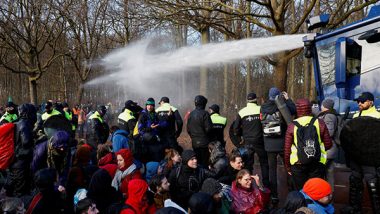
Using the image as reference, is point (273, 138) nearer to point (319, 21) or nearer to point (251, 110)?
point (251, 110)

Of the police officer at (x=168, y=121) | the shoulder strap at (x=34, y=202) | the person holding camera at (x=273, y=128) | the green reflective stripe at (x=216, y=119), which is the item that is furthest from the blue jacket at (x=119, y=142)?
the shoulder strap at (x=34, y=202)

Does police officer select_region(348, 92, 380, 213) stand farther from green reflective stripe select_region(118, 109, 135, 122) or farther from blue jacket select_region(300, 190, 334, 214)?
green reflective stripe select_region(118, 109, 135, 122)

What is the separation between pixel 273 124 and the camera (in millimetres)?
6871

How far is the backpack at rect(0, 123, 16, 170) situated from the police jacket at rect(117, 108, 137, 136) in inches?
118

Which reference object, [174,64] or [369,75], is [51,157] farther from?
[174,64]

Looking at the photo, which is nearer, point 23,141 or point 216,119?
point 23,141

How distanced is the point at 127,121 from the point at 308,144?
451cm

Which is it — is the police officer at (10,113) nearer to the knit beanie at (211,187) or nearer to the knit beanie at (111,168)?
the knit beanie at (111,168)

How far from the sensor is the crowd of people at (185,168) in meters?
4.52

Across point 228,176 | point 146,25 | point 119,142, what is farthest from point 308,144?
point 146,25

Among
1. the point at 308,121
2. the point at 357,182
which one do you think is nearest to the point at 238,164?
the point at 308,121

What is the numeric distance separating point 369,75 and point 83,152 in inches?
202

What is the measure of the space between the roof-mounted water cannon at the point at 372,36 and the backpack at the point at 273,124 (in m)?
2.16

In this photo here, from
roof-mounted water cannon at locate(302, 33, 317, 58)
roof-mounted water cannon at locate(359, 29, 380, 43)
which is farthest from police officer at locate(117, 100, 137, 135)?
roof-mounted water cannon at locate(359, 29, 380, 43)
